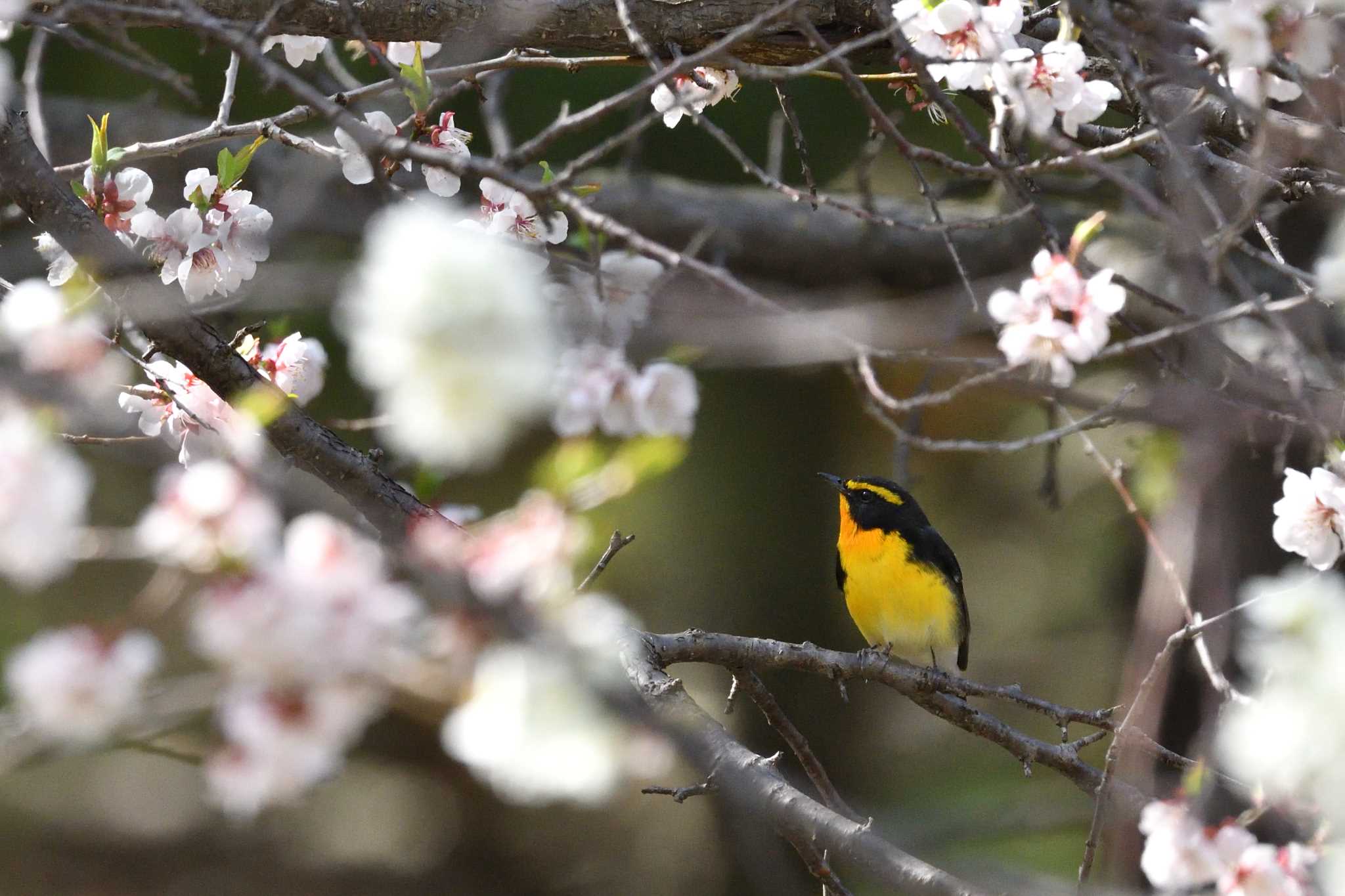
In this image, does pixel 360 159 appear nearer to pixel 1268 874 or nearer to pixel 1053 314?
pixel 1053 314

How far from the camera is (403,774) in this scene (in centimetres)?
789

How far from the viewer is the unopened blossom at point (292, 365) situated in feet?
7.84

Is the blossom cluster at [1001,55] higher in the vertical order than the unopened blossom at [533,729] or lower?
higher

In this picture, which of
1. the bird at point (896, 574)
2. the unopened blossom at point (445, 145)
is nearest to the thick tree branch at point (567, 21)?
the unopened blossom at point (445, 145)

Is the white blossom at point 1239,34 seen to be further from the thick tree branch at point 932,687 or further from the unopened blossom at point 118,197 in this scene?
the unopened blossom at point 118,197

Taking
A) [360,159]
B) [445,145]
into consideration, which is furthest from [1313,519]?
[360,159]

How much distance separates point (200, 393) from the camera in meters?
2.36

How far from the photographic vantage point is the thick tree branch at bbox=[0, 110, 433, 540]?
2.06m

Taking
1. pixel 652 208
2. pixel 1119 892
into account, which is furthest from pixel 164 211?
pixel 1119 892

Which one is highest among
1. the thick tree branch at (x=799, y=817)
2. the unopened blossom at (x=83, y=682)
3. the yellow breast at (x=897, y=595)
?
the unopened blossom at (x=83, y=682)

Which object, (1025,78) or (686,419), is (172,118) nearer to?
(686,419)

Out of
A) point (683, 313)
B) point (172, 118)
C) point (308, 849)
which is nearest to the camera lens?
point (683, 313)

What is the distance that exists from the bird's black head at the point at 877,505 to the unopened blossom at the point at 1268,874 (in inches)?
91.4

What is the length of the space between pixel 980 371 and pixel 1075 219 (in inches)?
89.1
